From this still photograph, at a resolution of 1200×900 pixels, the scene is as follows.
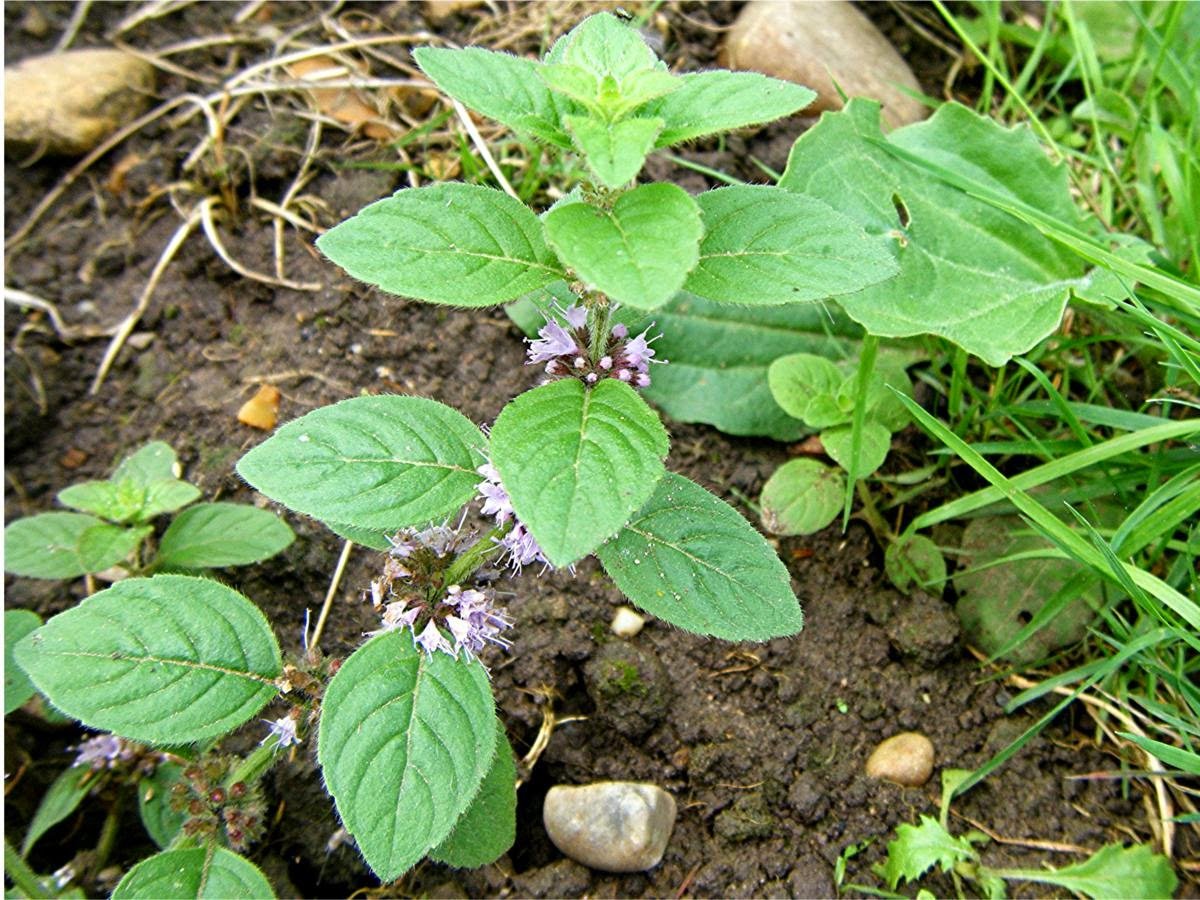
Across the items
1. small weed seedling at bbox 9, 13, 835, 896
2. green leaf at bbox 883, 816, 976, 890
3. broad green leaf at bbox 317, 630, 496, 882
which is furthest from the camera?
green leaf at bbox 883, 816, 976, 890

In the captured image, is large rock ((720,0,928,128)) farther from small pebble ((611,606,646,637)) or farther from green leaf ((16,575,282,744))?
green leaf ((16,575,282,744))

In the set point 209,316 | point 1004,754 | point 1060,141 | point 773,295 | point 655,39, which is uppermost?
point 773,295

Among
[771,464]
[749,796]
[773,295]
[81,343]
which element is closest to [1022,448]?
[771,464]

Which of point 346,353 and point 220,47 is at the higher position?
point 220,47

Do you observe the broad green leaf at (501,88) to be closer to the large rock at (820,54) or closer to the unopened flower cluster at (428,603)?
the unopened flower cluster at (428,603)

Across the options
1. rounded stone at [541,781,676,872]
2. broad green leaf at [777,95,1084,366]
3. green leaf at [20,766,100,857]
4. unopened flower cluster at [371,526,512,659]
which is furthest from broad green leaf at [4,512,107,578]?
broad green leaf at [777,95,1084,366]

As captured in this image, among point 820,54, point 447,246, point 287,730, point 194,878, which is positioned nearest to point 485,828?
point 287,730

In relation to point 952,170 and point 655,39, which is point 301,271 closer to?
point 655,39
